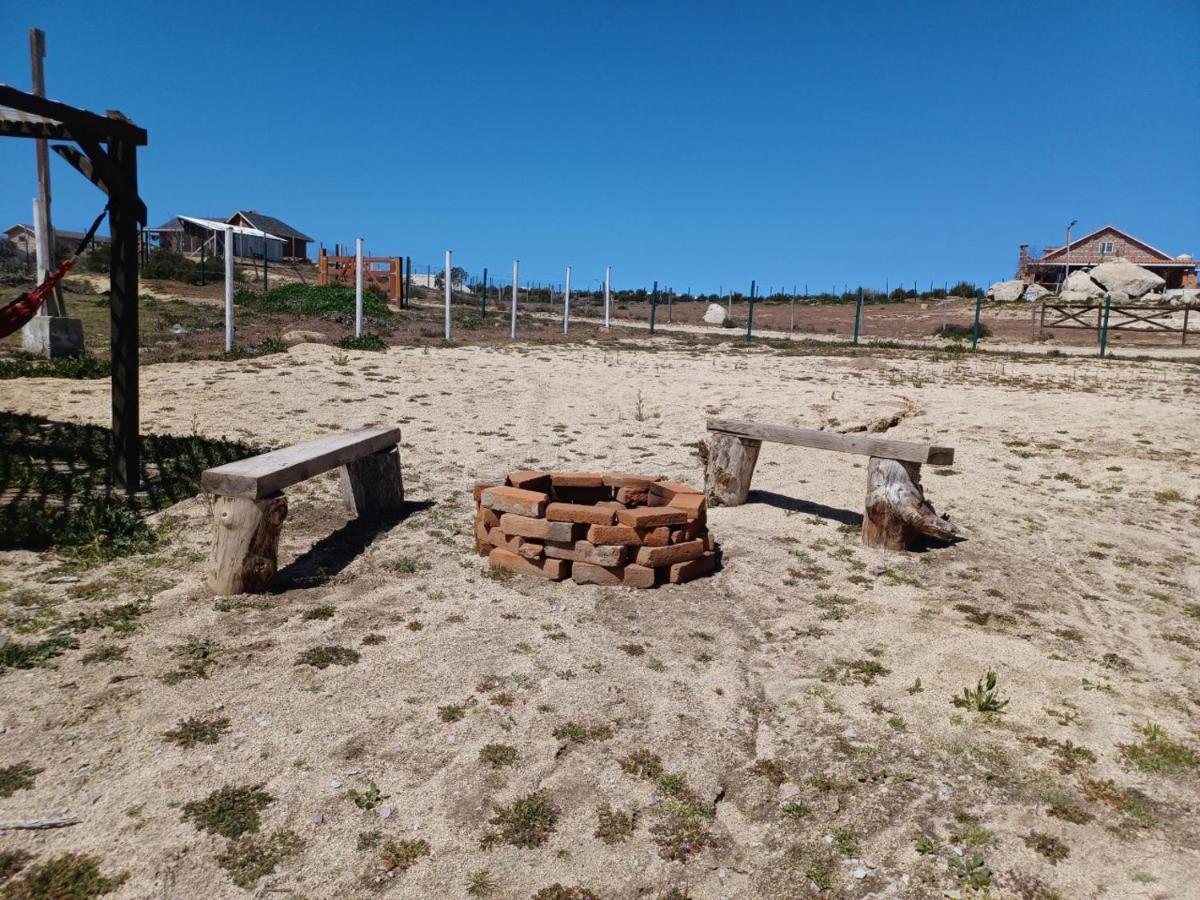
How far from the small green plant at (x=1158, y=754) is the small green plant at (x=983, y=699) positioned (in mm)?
485

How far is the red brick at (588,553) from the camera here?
4906 millimetres

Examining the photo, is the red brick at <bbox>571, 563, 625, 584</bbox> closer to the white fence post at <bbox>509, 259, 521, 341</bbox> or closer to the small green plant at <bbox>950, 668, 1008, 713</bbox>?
the small green plant at <bbox>950, 668, 1008, 713</bbox>

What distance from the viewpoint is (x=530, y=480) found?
5473 mm

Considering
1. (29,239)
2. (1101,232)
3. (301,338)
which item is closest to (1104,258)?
(1101,232)

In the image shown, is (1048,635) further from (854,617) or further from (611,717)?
(611,717)

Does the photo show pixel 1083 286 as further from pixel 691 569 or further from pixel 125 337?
pixel 125 337

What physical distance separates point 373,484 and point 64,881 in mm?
3898

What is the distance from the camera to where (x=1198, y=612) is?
5.00 metres

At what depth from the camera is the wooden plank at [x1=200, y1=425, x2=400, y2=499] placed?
448 centimetres

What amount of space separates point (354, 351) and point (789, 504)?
8857mm

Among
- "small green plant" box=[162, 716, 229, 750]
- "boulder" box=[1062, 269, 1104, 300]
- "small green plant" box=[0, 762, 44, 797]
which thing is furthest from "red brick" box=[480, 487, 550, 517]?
"boulder" box=[1062, 269, 1104, 300]

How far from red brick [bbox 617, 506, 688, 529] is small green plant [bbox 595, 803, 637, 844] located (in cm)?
207

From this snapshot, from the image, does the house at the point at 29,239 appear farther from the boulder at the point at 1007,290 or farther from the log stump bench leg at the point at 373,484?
the boulder at the point at 1007,290

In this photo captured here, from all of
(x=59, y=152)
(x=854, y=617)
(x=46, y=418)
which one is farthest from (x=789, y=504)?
(x=46, y=418)
